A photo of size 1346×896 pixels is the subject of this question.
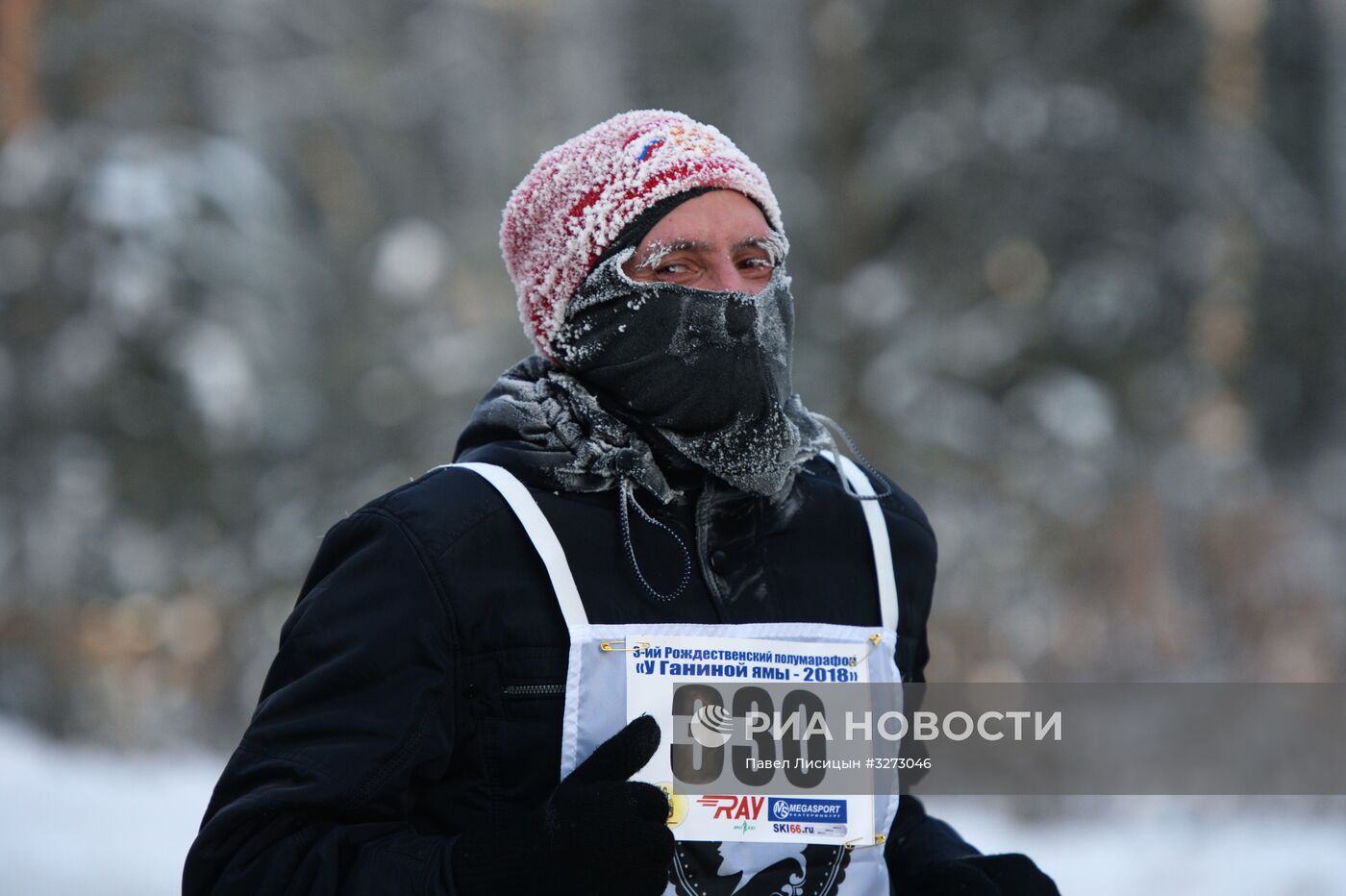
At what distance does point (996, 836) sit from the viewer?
5297 millimetres

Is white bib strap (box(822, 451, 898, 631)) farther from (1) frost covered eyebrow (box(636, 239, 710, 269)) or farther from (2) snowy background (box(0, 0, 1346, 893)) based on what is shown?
(2) snowy background (box(0, 0, 1346, 893))

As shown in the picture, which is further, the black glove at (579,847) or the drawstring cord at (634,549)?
the drawstring cord at (634,549)

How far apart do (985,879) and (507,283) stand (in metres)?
7.20

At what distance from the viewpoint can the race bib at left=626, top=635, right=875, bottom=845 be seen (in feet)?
5.92

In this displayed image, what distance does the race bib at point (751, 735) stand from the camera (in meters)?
1.81

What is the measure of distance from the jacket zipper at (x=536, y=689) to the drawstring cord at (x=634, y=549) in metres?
0.17

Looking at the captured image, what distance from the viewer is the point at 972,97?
846 cm

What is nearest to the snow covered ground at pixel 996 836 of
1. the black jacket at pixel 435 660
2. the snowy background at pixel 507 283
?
the snowy background at pixel 507 283

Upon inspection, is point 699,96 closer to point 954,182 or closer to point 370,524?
point 954,182

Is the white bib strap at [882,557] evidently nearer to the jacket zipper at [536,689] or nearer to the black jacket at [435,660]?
the black jacket at [435,660]

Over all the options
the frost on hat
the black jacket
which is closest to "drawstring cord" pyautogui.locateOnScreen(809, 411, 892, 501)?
the black jacket

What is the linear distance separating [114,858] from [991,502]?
455 cm

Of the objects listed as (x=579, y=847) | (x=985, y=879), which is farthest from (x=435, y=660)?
(x=985, y=879)
